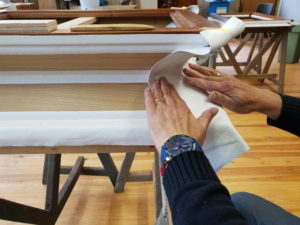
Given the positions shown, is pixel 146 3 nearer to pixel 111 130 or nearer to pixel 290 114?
pixel 290 114

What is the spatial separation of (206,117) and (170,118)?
0.22 feet

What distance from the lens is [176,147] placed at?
0.45 meters

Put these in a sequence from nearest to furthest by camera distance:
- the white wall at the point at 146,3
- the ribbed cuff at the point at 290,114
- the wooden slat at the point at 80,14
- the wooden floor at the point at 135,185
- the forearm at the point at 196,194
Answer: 1. the forearm at the point at 196,194
2. the ribbed cuff at the point at 290,114
3. the wooden slat at the point at 80,14
4. the wooden floor at the point at 135,185
5. the white wall at the point at 146,3

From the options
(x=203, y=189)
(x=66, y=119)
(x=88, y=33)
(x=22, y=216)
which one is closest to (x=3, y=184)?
(x=22, y=216)

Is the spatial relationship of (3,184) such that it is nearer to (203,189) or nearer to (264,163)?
(203,189)

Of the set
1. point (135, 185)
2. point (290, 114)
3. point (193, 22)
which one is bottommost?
point (135, 185)

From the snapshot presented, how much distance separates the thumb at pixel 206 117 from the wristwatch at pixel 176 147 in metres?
0.05

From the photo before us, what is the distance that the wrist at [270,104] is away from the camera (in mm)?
727

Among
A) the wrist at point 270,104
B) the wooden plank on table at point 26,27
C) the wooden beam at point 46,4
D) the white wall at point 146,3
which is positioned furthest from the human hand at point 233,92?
the white wall at point 146,3

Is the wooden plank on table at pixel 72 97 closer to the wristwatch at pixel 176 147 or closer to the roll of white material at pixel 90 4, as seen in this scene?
the wristwatch at pixel 176 147

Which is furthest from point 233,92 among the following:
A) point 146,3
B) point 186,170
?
point 146,3

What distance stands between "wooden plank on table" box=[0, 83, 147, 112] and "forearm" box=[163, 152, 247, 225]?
19cm

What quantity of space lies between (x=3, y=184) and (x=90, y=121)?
4.04 ft

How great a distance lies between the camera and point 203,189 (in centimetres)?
42
